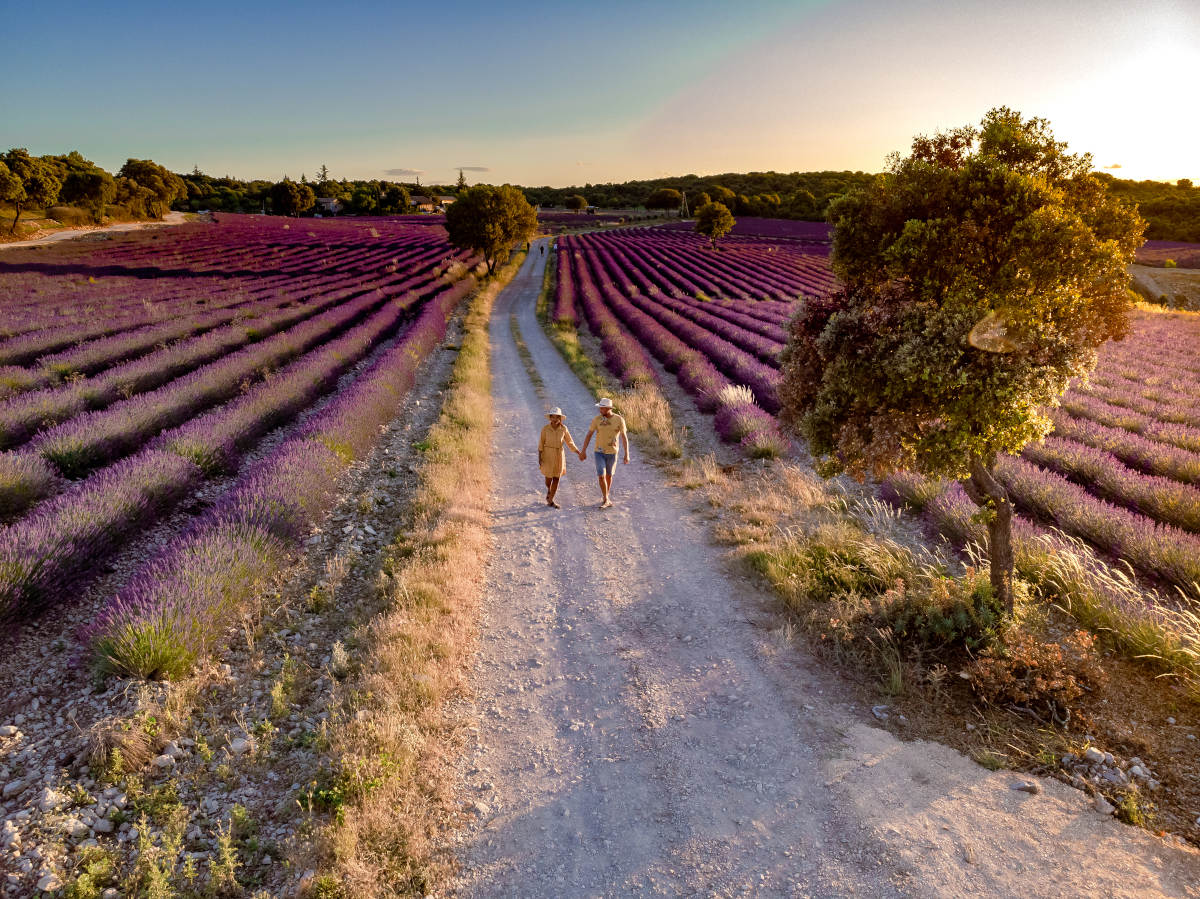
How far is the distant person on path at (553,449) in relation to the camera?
7.61 m

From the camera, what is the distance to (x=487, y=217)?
3253 cm

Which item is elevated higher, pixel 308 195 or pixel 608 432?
pixel 308 195

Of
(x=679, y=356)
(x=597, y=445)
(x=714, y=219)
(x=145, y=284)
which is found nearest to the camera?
(x=597, y=445)

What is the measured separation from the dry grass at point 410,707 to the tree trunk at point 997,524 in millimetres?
4652

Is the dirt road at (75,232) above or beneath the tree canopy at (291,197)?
beneath

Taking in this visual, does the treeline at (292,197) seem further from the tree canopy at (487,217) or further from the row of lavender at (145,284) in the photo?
the tree canopy at (487,217)

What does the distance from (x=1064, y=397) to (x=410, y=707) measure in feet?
49.2

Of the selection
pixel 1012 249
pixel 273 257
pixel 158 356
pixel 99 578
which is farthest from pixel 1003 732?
pixel 273 257

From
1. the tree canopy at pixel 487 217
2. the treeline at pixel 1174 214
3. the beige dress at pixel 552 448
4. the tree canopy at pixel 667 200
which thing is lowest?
the beige dress at pixel 552 448

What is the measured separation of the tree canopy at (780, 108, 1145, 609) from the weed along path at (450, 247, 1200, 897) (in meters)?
2.07

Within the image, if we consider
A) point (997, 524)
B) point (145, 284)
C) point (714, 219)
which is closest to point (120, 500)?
point (997, 524)

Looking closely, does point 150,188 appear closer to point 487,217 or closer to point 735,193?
point 487,217

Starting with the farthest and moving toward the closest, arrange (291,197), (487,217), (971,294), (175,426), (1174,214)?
(291,197), (1174,214), (487,217), (175,426), (971,294)

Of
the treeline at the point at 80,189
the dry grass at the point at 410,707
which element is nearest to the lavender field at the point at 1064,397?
the dry grass at the point at 410,707
